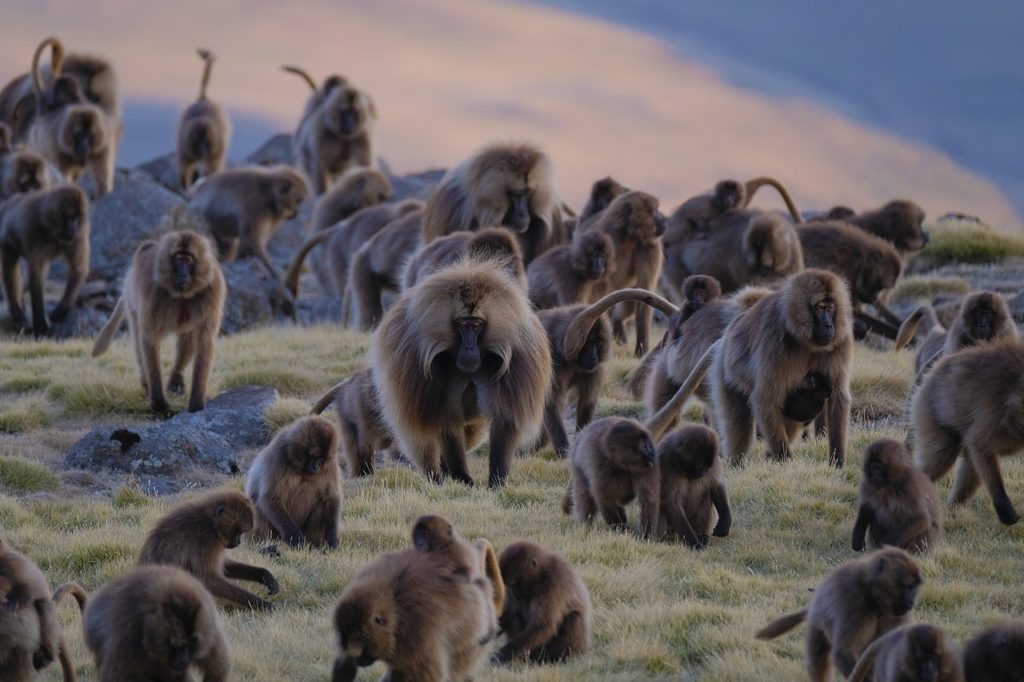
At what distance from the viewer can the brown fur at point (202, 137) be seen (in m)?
23.1

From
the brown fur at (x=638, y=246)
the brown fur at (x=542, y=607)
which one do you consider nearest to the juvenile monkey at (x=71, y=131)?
the brown fur at (x=638, y=246)

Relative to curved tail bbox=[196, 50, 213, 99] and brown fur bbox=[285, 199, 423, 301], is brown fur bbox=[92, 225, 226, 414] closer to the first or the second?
brown fur bbox=[285, 199, 423, 301]

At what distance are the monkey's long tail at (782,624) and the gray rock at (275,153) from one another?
75.2 feet

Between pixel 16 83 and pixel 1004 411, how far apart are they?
67.7 feet

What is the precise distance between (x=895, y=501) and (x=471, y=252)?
165 inches

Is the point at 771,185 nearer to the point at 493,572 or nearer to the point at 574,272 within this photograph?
the point at 574,272

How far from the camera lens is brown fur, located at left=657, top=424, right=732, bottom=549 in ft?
25.4

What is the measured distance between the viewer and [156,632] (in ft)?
18.2

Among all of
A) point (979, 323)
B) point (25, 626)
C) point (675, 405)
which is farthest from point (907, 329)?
point (25, 626)

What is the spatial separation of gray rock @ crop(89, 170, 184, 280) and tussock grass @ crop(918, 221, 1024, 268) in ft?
30.4

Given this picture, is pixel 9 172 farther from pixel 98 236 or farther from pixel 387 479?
pixel 387 479

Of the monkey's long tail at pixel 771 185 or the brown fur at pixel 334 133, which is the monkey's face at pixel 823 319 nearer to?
the monkey's long tail at pixel 771 185

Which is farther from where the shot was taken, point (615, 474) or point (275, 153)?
point (275, 153)

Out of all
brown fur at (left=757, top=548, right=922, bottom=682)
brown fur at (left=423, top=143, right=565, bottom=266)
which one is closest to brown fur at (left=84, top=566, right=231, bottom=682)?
brown fur at (left=757, top=548, right=922, bottom=682)
